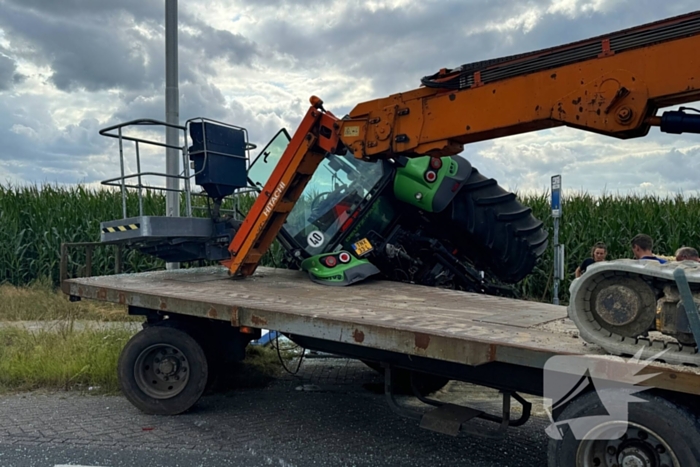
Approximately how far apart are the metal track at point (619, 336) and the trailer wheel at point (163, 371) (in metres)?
3.22

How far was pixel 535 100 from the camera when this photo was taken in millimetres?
4586

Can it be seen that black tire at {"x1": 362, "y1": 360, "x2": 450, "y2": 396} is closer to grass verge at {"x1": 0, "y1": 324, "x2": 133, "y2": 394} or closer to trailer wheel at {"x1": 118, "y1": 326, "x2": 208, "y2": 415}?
trailer wheel at {"x1": 118, "y1": 326, "x2": 208, "y2": 415}

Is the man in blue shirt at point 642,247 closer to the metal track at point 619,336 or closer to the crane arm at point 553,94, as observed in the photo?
the crane arm at point 553,94

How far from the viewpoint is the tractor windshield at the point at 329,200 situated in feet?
22.8

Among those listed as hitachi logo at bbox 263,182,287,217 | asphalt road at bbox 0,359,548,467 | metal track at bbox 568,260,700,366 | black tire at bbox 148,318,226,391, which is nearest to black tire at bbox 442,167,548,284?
asphalt road at bbox 0,359,548,467

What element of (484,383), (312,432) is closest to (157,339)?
(312,432)

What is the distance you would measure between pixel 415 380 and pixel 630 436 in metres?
1.72

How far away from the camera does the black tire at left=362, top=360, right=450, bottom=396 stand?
470 cm

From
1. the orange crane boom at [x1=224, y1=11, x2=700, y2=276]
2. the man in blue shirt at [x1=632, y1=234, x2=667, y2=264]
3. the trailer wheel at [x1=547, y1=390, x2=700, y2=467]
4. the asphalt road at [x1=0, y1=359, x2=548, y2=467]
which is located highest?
the orange crane boom at [x1=224, y1=11, x2=700, y2=276]

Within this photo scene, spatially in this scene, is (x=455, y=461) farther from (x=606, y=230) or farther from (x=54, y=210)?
(x=54, y=210)

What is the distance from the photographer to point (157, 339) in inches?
215

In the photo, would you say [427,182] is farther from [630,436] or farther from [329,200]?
[630,436]

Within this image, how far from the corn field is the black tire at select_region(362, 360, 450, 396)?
212 inches

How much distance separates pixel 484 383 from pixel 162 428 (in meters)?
2.66
